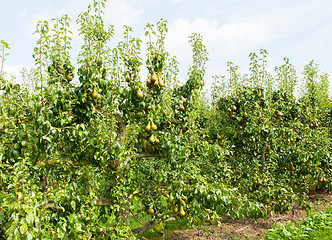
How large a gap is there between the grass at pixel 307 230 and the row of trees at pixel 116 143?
48cm

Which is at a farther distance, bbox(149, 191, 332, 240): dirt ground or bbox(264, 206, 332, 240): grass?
bbox(149, 191, 332, 240): dirt ground

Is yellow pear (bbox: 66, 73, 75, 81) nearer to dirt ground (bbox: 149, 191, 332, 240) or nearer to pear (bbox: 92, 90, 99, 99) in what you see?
pear (bbox: 92, 90, 99, 99)

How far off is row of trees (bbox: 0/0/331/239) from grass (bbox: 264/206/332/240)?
1.57 ft

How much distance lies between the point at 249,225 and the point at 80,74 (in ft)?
16.1

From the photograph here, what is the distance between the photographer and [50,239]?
3035mm

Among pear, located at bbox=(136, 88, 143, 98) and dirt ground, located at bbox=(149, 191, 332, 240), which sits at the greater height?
pear, located at bbox=(136, 88, 143, 98)

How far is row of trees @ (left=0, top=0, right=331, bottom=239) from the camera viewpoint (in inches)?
121

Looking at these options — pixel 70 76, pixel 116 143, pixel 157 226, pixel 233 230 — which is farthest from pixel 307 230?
pixel 70 76

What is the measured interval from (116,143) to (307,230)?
4.52 metres

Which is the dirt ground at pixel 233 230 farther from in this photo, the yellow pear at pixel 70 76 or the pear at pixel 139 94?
the yellow pear at pixel 70 76

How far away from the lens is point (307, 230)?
536 centimetres

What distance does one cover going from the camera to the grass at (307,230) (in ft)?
16.4

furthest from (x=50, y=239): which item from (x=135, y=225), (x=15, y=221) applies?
(x=135, y=225)

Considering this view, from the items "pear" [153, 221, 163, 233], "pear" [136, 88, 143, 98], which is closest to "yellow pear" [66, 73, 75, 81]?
"pear" [136, 88, 143, 98]
